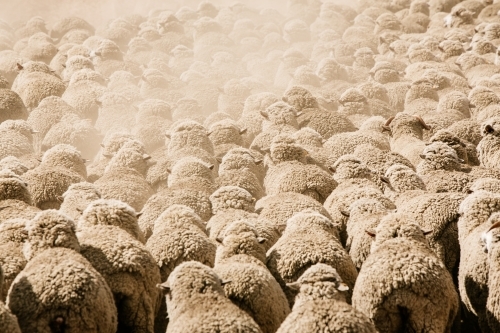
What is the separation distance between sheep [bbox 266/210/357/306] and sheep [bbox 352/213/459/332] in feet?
1.53

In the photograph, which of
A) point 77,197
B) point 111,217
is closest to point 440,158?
point 111,217

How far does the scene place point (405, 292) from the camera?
4.95 metres

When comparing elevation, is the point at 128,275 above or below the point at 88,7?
below

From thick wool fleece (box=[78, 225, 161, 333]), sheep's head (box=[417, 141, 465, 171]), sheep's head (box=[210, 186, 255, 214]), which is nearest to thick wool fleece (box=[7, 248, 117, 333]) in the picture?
thick wool fleece (box=[78, 225, 161, 333])

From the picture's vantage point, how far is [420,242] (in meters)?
5.59

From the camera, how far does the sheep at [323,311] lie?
4258mm

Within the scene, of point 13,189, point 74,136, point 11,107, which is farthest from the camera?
point 11,107

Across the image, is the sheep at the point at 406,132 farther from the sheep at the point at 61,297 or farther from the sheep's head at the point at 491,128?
the sheep at the point at 61,297

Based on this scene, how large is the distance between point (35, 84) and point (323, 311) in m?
8.53

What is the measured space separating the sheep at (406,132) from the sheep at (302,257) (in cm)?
359

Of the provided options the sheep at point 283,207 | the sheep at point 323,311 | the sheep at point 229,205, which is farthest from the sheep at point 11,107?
the sheep at point 323,311

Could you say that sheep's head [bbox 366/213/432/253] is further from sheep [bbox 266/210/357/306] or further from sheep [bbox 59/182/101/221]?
sheep [bbox 59/182/101/221]

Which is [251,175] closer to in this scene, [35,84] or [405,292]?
[405,292]

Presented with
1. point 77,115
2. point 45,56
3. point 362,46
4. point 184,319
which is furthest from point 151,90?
point 184,319
